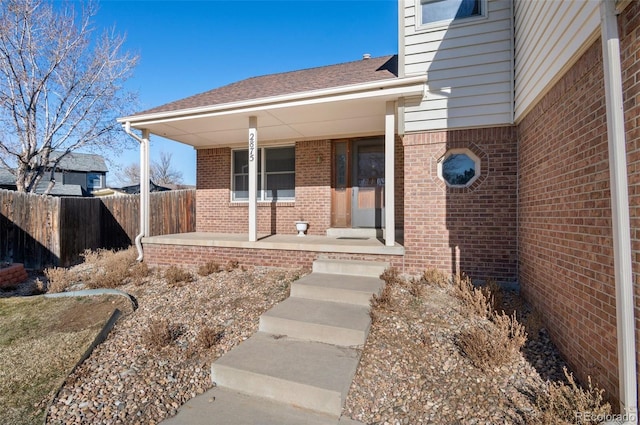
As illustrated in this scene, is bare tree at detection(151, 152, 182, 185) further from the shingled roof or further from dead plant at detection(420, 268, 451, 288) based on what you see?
dead plant at detection(420, 268, 451, 288)

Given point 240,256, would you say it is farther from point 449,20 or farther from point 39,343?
point 449,20

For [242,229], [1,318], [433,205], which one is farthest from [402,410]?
[242,229]

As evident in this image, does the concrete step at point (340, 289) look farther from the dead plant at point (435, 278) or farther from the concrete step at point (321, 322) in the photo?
the dead plant at point (435, 278)

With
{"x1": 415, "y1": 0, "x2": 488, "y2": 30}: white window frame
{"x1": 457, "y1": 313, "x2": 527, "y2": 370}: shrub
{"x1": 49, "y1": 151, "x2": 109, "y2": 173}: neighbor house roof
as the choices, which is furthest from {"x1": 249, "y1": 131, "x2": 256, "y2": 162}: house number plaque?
{"x1": 49, "y1": 151, "x2": 109, "y2": 173}: neighbor house roof

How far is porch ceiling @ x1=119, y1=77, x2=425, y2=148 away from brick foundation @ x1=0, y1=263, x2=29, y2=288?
12.7 ft

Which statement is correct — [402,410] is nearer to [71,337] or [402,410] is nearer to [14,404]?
[14,404]

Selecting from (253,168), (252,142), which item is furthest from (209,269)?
(252,142)

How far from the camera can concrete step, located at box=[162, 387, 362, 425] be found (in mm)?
2309

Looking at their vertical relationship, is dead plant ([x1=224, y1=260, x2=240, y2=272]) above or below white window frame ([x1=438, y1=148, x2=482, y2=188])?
below

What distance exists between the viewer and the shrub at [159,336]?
3.34 m

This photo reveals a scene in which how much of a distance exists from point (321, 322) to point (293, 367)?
683 millimetres

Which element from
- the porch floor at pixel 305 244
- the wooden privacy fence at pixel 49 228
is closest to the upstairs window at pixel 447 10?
the porch floor at pixel 305 244

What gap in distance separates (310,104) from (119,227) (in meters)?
7.79

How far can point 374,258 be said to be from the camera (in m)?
5.25
